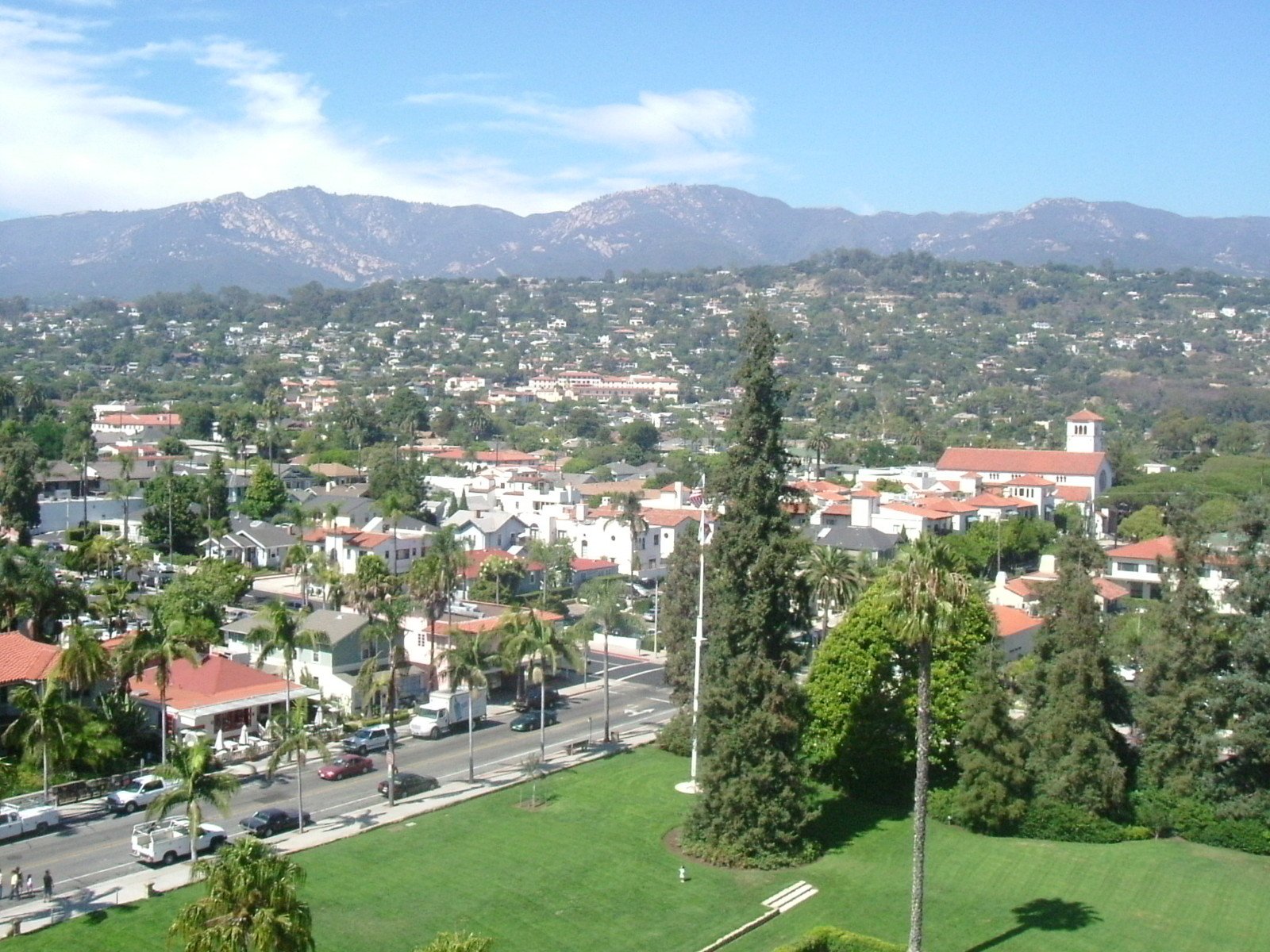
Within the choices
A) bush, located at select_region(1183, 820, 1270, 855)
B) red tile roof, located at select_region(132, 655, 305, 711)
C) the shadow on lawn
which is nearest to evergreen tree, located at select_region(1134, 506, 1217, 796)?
bush, located at select_region(1183, 820, 1270, 855)

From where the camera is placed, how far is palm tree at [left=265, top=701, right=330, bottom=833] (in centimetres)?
2617

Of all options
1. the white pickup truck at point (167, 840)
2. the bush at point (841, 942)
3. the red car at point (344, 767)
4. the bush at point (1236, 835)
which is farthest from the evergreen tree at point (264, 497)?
the bush at point (841, 942)

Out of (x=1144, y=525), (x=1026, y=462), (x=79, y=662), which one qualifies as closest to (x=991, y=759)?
(x=79, y=662)

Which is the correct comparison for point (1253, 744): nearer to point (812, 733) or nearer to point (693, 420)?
point (812, 733)

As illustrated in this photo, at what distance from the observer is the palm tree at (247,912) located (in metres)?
14.2

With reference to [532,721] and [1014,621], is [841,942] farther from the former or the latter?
[1014,621]

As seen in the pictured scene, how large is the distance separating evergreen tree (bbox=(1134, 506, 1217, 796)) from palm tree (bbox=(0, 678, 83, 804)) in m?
24.0

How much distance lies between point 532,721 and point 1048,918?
1656cm

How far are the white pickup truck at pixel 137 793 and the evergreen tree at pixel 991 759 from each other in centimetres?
1736

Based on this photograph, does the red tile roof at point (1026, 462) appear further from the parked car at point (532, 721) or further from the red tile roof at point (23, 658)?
the red tile roof at point (23, 658)

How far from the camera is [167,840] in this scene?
24.7 m

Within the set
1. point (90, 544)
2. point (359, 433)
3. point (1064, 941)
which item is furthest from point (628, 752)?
point (359, 433)

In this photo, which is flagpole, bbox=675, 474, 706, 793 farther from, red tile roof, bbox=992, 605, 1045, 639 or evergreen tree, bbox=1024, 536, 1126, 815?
red tile roof, bbox=992, 605, 1045, 639

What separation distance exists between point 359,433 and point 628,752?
82097 mm
